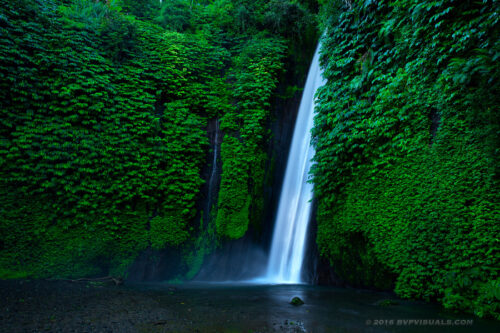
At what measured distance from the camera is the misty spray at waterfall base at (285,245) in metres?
7.45

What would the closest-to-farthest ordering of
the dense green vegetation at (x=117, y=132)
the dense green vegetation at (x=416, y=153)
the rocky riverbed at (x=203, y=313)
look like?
the rocky riverbed at (x=203, y=313) → the dense green vegetation at (x=416, y=153) → the dense green vegetation at (x=117, y=132)

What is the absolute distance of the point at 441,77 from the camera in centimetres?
453

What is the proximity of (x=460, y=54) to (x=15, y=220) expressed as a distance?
9.76m

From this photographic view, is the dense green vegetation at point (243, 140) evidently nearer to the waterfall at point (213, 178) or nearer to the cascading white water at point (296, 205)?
the waterfall at point (213, 178)

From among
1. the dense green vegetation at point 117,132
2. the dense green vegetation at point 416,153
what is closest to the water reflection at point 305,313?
the dense green vegetation at point 416,153

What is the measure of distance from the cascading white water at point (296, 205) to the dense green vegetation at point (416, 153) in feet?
3.38

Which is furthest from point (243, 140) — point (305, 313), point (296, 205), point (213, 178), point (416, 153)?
point (305, 313)

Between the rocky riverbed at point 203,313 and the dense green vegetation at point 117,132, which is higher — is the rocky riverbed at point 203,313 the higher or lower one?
the lower one

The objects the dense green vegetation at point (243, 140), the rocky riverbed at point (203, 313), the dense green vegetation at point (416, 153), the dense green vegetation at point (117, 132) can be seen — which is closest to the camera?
the rocky riverbed at point (203, 313)

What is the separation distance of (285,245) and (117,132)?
602 centimetres

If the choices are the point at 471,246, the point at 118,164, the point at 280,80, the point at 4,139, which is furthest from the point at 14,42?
the point at 471,246

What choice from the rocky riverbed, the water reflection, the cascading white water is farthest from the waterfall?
the rocky riverbed

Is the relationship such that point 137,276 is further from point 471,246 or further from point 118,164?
point 471,246

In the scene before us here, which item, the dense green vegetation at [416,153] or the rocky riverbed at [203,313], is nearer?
the rocky riverbed at [203,313]
